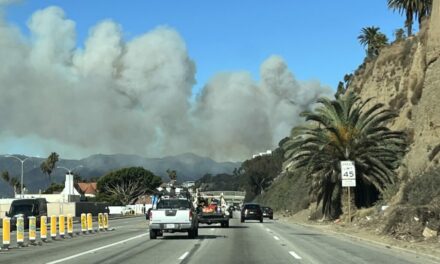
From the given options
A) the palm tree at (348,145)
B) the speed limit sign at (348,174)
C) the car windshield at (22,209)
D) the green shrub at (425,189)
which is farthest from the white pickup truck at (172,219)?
the car windshield at (22,209)

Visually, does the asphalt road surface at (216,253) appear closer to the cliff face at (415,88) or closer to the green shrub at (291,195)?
the cliff face at (415,88)

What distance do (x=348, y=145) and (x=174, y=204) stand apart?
62.1 feet

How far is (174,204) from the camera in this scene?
29.3 meters

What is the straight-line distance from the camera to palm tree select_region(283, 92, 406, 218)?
44.4m

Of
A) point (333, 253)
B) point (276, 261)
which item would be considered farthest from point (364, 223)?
point (276, 261)

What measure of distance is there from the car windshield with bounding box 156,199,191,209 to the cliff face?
50.7 feet

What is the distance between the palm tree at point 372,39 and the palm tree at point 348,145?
45.4m

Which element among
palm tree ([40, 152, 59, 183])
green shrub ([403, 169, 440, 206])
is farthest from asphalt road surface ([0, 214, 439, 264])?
palm tree ([40, 152, 59, 183])

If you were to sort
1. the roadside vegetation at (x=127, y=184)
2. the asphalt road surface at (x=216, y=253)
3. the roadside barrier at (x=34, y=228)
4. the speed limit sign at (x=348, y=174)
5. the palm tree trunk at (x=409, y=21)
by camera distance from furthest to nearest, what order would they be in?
the roadside vegetation at (x=127, y=184)
the palm tree trunk at (x=409, y=21)
the speed limit sign at (x=348, y=174)
the roadside barrier at (x=34, y=228)
the asphalt road surface at (x=216, y=253)

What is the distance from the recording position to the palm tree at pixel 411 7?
219 ft

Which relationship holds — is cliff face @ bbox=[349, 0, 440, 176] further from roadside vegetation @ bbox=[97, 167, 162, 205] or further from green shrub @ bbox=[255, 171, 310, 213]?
roadside vegetation @ bbox=[97, 167, 162, 205]

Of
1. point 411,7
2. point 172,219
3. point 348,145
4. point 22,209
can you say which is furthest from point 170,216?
point 411,7

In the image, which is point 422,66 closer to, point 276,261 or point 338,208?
point 338,208

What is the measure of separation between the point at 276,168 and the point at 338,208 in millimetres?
121432
